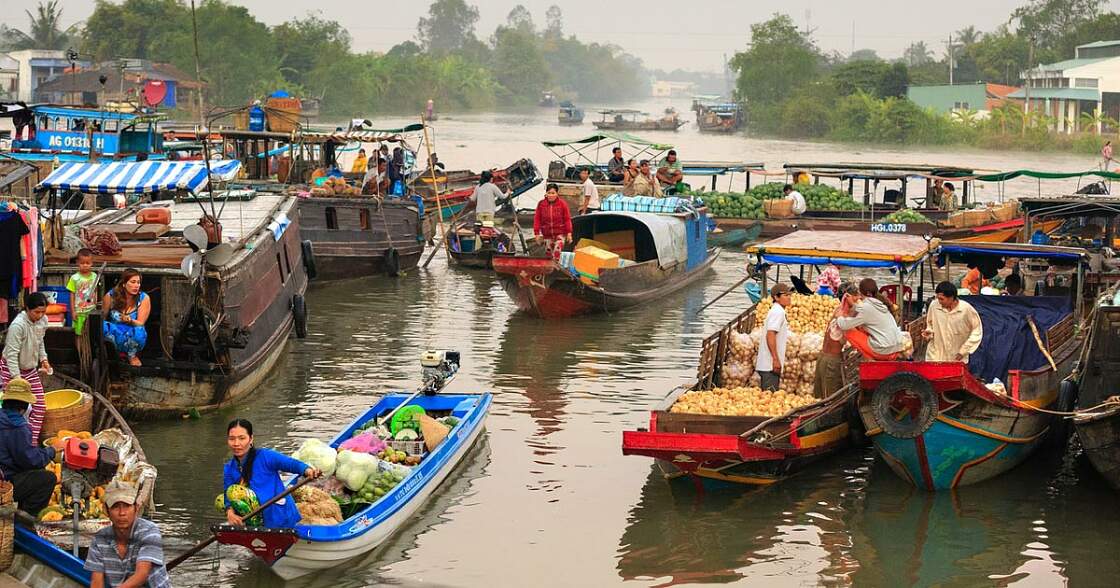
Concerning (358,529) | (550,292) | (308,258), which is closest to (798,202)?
(550,292)

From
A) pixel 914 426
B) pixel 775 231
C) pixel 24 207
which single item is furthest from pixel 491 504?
pixel 775 231

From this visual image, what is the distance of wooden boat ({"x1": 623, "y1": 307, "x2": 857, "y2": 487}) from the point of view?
36.3 feet

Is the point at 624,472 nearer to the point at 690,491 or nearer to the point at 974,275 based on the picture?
the point at 690,491

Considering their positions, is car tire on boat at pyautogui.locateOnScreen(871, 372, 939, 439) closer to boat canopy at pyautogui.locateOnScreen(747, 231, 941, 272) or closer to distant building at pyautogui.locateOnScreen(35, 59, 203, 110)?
boat canopy at pyautogui.locateOnScreen(747, 231, 941, 272)

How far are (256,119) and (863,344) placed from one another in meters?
15.1

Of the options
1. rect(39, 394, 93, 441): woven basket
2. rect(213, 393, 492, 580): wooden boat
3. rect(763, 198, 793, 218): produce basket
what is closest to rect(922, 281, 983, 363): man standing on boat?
rect(213, 393, 492, 580): wooden boat

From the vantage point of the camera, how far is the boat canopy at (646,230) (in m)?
21.5

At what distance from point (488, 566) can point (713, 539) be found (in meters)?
1.83

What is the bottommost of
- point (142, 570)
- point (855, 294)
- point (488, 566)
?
point (488, 566)

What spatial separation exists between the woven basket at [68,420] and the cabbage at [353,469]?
2.23 meters

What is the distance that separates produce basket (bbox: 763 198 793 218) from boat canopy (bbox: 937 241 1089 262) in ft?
48.3

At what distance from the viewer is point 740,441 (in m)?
11.1

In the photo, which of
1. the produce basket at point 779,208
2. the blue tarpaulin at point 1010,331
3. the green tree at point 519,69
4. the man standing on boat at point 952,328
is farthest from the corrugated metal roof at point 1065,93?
the green tree at point 519,69

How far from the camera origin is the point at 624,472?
500 inches
